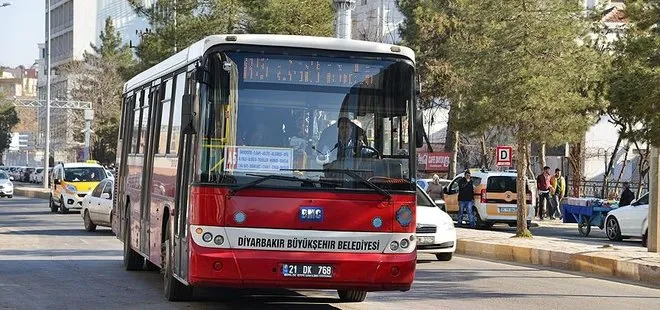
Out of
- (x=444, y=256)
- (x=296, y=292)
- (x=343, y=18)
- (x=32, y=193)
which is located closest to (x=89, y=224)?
(x=343, y=18)

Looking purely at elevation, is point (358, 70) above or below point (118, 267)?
above

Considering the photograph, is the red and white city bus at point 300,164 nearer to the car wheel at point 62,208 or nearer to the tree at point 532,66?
the tree at point 532,66

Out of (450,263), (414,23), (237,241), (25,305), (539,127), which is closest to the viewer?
(237,241)

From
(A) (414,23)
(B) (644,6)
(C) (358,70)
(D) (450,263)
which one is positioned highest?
(A) (414,23)

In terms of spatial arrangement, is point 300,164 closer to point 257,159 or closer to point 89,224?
point 257,159

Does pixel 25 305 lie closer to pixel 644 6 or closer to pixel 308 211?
pixel 308 211

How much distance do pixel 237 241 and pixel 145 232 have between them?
14.7ft

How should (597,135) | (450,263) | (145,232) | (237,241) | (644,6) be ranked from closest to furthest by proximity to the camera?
1. (237,241)
2. (145,232)
3. (644,6)
4. (450,263)
5. (597,135)

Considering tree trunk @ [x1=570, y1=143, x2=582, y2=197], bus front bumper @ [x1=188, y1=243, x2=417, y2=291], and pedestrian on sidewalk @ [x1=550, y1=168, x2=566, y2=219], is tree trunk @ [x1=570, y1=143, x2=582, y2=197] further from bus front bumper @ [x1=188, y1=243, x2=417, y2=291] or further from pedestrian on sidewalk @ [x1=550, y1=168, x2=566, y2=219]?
bus front bumper @ [x1=188, y1=243, x2=417, y2=291]

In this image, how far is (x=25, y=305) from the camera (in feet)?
43.7

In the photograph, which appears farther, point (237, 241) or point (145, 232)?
point (145, 232)

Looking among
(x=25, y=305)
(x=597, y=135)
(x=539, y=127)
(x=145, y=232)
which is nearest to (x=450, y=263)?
(x=539, y=127)

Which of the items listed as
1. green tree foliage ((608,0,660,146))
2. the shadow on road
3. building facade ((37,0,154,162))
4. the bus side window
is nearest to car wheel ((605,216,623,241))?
green tree foliage ((608,0,660,146))

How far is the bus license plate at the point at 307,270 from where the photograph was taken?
11695 mm
